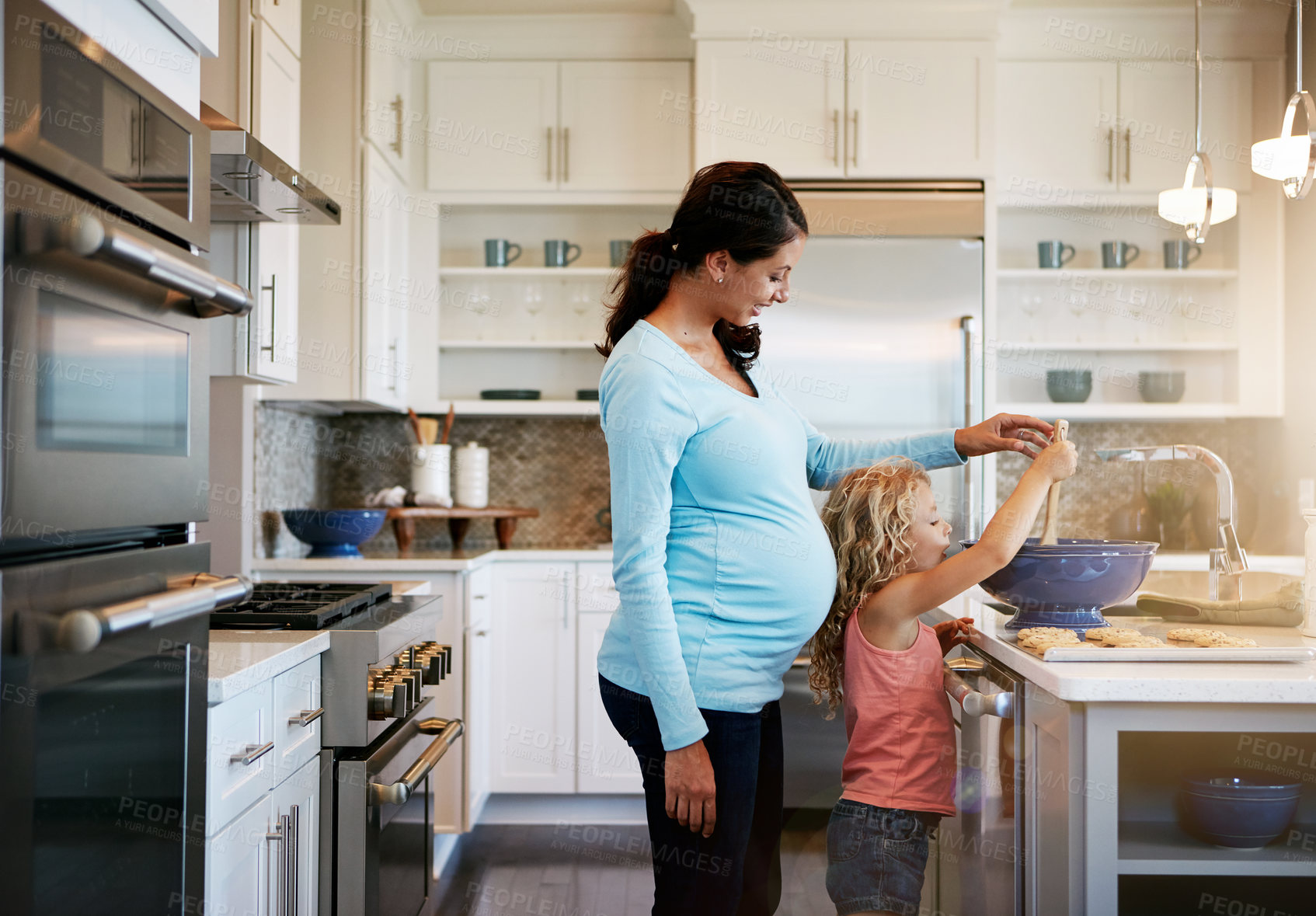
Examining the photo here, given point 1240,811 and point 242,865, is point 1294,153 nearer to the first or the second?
point 1240,811

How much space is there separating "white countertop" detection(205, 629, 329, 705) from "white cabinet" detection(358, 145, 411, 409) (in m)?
1.41

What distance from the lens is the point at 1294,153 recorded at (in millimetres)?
1632

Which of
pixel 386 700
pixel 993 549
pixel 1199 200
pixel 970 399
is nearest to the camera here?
pixel 993 549

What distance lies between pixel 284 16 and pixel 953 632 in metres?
2.05

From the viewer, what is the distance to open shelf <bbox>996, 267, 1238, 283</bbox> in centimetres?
351

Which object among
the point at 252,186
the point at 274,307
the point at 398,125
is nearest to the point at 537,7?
the point at 398,125

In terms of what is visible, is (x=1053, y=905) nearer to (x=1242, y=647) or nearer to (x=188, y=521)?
(x=1242, y=647)

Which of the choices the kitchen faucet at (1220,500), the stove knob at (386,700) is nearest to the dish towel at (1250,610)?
the kitchen faucet at (1220,500)

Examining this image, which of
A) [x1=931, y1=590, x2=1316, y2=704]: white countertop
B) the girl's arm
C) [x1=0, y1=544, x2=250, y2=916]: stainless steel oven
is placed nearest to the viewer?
[x1=0, y1=544, x2=250, y2=916]: stainless steel oven

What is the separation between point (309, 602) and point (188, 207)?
93 centimetres

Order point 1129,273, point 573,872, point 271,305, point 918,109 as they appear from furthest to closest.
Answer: point 1129,273
point 918,109
point 573,872
point 271,305

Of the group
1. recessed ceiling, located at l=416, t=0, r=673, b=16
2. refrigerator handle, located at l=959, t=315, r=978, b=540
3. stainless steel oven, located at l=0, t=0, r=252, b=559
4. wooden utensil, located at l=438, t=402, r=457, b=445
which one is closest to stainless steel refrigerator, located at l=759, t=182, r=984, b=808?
refrigerator handle, located at l=959, t=315, r=978, b=540

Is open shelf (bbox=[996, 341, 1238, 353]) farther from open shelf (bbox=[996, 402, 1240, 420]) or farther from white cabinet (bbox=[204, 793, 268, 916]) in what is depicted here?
white cabinet (bbox=[204, 793, 268, 916])

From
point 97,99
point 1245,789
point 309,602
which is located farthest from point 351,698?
point 1245,789
